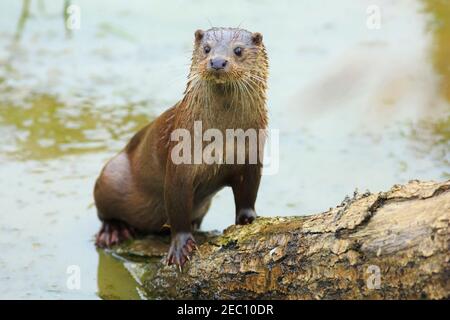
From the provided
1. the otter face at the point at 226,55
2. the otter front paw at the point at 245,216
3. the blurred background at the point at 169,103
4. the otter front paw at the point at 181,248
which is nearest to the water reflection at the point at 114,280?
the blurred background at the point at 169,103

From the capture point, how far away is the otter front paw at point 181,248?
18.4 feet

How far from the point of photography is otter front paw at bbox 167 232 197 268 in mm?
5621

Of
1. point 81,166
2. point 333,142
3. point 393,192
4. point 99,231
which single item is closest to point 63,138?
point 81,166

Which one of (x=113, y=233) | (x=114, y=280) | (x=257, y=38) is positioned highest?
(x=257, y=38)

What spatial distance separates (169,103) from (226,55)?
3515mm

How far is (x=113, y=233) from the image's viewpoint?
6.61 m

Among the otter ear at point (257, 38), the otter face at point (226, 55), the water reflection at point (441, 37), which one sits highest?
the water reflection at point (441, 37)

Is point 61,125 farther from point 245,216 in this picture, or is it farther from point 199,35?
point 199,35

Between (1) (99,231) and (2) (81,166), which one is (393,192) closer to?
(1) (99,231)

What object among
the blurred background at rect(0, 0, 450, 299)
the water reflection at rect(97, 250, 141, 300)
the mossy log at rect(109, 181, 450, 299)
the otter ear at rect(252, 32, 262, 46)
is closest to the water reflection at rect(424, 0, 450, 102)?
the blurred background at rect(0, 0, 450, 299)

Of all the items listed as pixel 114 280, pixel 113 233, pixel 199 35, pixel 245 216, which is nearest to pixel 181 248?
pixel 245 216

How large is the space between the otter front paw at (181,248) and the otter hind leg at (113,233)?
1000mm

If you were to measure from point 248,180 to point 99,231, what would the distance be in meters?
1.44

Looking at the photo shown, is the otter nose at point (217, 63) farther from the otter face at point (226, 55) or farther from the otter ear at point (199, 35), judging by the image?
the otter ear at point (199, 35)
